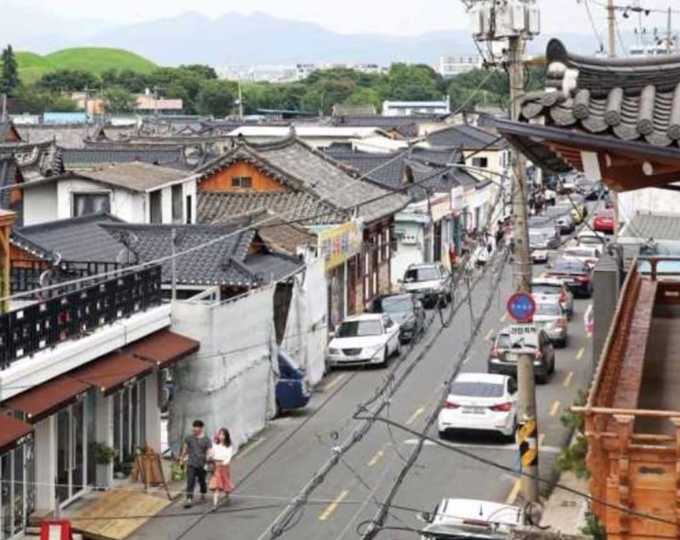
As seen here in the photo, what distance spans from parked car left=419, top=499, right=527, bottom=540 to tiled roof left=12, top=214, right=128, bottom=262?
1189 cm

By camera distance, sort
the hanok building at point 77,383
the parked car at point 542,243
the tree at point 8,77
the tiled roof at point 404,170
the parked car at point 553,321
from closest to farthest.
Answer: the hanok building at point 77,383
the parked car at point 553,321
the tiled roof at point 404,170
the parked car at point 542,243
the tree at point 8,77

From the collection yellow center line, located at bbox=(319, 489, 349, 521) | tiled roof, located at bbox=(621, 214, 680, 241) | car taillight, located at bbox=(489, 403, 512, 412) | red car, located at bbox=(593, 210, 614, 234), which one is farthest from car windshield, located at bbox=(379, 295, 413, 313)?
red car, located at bbox=(593, 210, 614, 234)

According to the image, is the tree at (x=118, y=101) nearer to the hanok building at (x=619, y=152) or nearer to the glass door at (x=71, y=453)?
the glass door at (x=71, y=453)

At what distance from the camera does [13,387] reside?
21.9m

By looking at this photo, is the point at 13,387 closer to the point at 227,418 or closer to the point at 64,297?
the point at 64,297

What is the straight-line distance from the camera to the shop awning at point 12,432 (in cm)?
2019

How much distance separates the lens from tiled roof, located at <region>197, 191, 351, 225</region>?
47.2m

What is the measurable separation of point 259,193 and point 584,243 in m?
23.4

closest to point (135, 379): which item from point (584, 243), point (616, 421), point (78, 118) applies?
point (616, 421)

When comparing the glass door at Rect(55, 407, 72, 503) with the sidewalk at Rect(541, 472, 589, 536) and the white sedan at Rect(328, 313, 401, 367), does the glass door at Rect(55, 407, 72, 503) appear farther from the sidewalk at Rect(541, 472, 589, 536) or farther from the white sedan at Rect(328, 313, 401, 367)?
the white sedan at Rect(328, 313, 401, 367)

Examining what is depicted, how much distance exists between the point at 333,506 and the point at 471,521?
5.20 meters

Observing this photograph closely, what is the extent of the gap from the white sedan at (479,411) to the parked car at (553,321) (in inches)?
469

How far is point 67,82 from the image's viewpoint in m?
182

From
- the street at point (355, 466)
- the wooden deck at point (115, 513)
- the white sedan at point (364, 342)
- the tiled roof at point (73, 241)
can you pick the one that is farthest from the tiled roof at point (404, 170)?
the wooden deck at point (115, 513)
